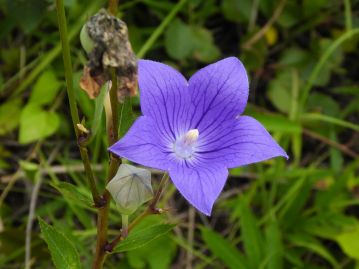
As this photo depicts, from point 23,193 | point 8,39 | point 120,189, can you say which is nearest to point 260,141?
point 120,189

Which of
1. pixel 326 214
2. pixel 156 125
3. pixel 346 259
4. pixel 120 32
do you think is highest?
pixel 120 32

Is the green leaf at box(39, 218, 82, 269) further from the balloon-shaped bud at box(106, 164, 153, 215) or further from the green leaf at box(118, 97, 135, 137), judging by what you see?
the green leaf at box(118, 97, 135, 137)

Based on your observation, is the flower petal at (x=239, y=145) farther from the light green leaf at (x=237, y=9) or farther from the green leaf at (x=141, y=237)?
the light green leaf at (x=237, y=9)

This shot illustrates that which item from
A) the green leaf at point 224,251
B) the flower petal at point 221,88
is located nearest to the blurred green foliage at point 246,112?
the green leaf at point 224,251

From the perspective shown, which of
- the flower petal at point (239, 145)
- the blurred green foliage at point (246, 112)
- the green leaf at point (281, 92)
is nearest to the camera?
the flower petal at point (239, 145)

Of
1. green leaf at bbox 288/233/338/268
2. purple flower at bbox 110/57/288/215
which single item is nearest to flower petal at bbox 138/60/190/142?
purple flower at bbox 110/57/288/215

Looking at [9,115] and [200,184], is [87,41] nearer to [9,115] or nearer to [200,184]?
[200,184]

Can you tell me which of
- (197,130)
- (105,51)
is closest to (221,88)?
(197,130)

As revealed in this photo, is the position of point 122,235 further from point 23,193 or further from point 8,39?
point 8,39
